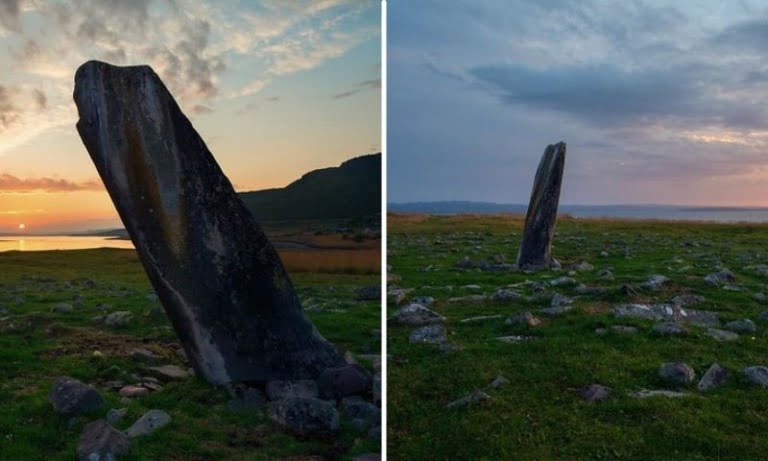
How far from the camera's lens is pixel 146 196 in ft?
25.7

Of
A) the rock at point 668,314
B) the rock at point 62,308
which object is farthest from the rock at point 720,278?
the rock at point 62,308

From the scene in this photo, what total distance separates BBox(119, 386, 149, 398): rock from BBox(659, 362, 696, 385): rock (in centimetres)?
645

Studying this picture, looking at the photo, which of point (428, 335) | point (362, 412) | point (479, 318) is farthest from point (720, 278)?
point (362, 412)

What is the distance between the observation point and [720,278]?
15.2 metres

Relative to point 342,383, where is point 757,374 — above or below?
above

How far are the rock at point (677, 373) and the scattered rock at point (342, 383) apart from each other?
374 cm

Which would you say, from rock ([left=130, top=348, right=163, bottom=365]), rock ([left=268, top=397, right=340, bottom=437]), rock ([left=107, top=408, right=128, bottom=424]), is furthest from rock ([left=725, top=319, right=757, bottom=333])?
rock ([left=107, top=408, right=128, bottom=424])

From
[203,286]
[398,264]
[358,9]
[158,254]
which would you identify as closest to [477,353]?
[203,286]

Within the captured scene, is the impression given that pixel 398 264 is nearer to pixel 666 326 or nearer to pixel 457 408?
pixel 666 326

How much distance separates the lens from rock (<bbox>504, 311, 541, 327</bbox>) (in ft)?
36.0

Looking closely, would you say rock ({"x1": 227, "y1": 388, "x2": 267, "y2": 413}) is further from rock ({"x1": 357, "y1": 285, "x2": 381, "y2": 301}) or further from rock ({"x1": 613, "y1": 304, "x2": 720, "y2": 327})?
rock ({"x1": 357, "y1": 285, "x2": 381, "y2": 301})

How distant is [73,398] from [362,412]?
3.13 metres

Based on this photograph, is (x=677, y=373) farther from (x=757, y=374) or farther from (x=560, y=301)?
(x=560, y=301)

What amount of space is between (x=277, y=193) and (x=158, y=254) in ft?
64.2
